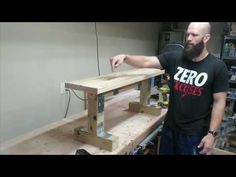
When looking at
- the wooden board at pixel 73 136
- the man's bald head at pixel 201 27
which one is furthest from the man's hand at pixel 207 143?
the man's bald head at pixel 201 27

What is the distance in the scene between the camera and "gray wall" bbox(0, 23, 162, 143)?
164 centimetres

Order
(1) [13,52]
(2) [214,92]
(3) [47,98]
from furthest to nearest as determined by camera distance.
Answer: (3) [47,98]
(1) [13,52]
(2) [214,92]

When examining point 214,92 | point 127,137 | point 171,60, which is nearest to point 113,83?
point 127,137

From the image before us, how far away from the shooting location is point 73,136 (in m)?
1.44

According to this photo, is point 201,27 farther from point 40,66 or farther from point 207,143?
point 40,66

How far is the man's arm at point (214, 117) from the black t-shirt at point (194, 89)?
0.03 metres

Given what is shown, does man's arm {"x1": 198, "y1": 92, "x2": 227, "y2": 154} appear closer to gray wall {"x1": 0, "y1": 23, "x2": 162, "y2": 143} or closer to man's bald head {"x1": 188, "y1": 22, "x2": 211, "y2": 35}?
man's bald head {"x1": 188, "y1": 22, "x2": 211, "y2": 35}

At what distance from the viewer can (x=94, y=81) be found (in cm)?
140

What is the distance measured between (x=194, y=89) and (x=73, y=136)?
80 cm

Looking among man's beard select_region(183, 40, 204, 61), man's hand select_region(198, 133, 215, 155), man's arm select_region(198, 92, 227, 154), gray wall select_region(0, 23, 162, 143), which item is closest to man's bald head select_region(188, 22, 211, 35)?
man's beard select_region(183, 40, 204, 61)

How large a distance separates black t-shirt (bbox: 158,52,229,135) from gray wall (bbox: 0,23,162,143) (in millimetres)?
962
